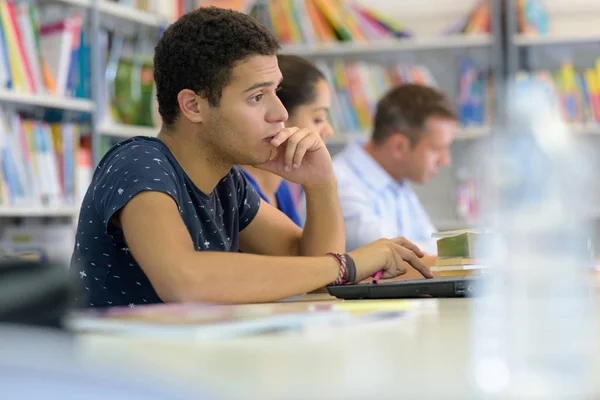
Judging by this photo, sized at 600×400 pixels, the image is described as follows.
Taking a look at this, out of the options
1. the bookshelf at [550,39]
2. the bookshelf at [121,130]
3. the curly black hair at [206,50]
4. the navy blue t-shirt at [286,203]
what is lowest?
the navy blue t-shirt at [286,203]

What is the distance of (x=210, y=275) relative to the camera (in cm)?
120

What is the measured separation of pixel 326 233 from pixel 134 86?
190cm

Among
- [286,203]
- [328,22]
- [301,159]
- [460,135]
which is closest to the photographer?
[301,159]

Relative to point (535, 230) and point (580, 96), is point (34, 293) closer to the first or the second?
point (535, 230)

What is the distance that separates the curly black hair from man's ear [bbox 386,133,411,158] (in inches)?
66.1

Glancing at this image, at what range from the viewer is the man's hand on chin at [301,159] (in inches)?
66.9

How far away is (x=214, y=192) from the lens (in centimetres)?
168

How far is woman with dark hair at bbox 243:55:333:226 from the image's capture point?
242 centimetres

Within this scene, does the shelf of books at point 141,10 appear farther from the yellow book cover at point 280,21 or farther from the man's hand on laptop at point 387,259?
the man's hand on laptop at point 387,259

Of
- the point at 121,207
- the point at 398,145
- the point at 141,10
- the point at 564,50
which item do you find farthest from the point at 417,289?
the point at 564,50

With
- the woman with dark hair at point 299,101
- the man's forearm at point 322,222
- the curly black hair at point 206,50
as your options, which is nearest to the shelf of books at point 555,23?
the woman with dark hair at point 299,101

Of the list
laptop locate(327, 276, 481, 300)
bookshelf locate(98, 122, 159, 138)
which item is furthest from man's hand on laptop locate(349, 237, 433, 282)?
bookshelf locate(98, 122, 159, 138)

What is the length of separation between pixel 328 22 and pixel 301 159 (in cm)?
239

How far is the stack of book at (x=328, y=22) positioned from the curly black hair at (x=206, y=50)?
92.9 inches
